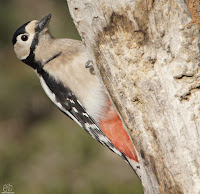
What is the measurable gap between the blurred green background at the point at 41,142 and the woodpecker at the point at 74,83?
171 cm

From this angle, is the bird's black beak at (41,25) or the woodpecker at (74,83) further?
the bird's black beak at (41,25)

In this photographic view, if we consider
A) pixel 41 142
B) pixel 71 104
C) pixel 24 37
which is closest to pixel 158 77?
pixel 71 104

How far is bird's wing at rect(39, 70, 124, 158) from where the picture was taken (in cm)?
310

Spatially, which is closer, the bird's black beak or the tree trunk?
the tree trunk

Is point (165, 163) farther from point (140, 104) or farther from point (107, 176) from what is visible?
point (107, 176)

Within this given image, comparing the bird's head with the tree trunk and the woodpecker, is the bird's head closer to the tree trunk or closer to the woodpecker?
the woodpecker

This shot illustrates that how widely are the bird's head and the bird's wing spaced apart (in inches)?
11.4

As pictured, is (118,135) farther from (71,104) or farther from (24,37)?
(24,37)

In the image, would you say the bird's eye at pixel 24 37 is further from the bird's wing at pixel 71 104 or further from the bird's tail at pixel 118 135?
the bird's tail at pixel 118 135

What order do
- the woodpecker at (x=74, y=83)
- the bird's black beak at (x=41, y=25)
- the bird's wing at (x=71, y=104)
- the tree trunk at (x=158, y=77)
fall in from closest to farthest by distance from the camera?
the tree trunk at (x=158, y=77) → the woodpecker at (x=74, y=83) → the bird's wing at (x=71, y=104) → the bird's black beak at (x=41, y=25)

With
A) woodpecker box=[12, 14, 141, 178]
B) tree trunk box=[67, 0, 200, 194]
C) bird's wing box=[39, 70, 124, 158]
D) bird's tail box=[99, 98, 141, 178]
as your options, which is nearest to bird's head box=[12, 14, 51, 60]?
woodpecker box=[12, 14, 141, 178]

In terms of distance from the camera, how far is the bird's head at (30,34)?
128 inches

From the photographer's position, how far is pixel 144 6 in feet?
6.46

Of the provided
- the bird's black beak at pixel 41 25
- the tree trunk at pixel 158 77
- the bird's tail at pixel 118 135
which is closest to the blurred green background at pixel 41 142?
the bird's tail at pixel 118 135
